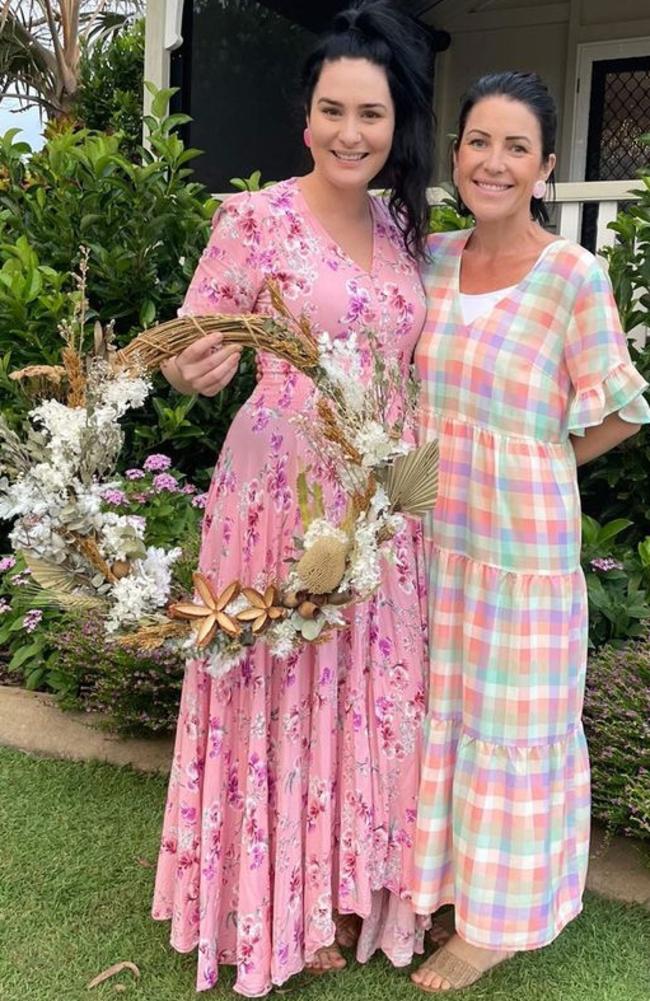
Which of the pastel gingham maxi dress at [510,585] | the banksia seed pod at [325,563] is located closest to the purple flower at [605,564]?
the pastel gingham maxi dress at [510,585]

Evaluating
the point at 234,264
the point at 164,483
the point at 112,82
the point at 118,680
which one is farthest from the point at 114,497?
the point at 112,82

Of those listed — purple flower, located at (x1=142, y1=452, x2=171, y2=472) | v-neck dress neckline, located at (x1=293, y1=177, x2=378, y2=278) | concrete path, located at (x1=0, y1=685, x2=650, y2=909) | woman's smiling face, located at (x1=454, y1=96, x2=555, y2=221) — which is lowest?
concrete path, located at (x1=0, y1=685, x2=650, y2=909)

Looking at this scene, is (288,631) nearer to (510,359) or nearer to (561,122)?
(510,359)

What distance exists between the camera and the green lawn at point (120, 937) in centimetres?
212

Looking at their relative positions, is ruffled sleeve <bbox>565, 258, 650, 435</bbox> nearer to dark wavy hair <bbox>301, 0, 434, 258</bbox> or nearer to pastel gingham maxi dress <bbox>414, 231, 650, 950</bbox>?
pastel gingham maxi dress <bbox>414, 231, 650, 950</bbox>

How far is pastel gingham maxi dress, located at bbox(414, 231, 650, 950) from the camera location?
1.83 meters

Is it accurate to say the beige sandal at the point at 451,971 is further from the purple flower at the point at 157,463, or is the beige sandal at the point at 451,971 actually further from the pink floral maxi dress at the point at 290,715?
the purple flower at the point at 157,463

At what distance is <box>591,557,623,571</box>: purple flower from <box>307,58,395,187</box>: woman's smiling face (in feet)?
4.82

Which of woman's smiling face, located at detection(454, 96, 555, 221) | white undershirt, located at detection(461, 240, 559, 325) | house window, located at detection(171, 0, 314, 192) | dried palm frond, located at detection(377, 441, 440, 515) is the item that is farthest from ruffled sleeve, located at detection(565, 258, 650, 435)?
house window, located at detection(171, 0, 314, 192)

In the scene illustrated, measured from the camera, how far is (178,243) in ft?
11.9

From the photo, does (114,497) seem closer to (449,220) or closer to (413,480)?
(449,220)

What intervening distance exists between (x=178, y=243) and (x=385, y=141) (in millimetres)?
1905

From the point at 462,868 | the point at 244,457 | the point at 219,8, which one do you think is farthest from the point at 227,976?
the point at 219,8

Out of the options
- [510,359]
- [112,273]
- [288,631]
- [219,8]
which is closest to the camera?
[288,631]
